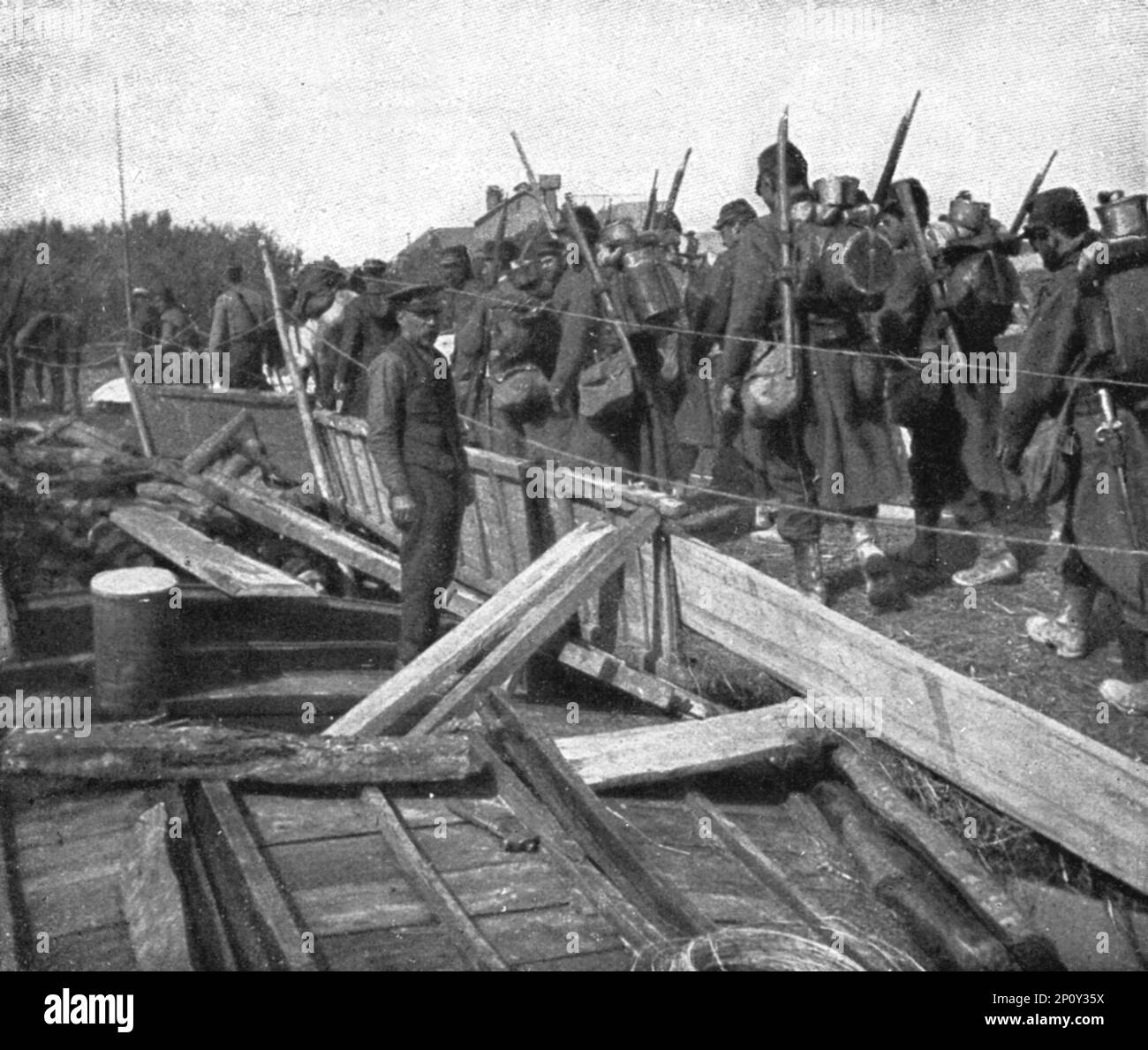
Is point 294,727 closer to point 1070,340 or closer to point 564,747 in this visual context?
point 564,747

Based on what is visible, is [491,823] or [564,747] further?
[564,747]

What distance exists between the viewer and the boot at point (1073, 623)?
6152 mm

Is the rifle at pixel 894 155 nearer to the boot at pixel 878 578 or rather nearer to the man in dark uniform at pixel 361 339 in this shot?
the boot at pixel 878 578

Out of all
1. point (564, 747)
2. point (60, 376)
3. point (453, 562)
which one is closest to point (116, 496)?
point (453, 562)

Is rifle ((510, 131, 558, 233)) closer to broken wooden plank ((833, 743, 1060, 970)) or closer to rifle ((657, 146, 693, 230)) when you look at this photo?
rifle ((657, 146, 693, 230))

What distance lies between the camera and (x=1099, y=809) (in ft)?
13.3

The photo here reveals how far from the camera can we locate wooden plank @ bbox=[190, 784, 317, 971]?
3205 mm

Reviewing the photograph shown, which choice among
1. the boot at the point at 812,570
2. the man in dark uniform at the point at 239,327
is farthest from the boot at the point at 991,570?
the man in dark uniform at the point at 239,327

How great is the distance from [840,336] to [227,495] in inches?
194

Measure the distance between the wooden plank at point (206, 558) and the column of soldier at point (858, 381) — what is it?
100cm

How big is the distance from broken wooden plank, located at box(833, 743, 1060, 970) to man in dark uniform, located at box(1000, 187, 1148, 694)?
1.76m

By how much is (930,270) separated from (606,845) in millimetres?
4639

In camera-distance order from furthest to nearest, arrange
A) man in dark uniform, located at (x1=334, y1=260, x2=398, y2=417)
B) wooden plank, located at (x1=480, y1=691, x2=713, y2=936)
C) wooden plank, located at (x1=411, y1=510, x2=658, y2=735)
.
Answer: man in dark uniform, located at (x1=334, y1=260, x2=398, y2=417), wooden plank, located at (x1=411, y1=510, x2=658, y2=735), wooden plank, located at (x1=480, y1=691, x2=713, y2=936)

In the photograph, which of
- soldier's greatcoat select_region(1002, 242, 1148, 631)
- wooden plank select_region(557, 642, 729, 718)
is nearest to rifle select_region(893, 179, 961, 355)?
soldier's greatcoat select_region(1002, 242, 1148, 631)
